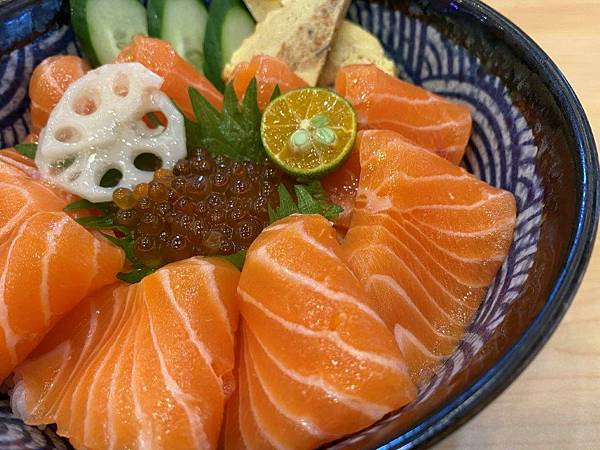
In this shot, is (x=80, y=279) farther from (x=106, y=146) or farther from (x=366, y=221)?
(x=366, y=221)

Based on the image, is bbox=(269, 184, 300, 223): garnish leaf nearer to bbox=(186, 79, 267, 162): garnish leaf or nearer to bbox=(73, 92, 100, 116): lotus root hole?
bbox=(186, 79, 267, 162): garnish leaf

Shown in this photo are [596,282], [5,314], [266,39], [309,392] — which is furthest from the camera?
[266,39]

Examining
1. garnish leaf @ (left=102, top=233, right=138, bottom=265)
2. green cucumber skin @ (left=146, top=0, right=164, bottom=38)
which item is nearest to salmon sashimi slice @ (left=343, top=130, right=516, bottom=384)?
garnish leaf @ (left=102, top=233, right=138, bottom=265)

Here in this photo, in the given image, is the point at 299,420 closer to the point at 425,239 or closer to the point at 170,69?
the point at 425,239

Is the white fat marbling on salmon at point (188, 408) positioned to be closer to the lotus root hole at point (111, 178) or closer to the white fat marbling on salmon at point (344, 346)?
the white fat marbling on salmon at point (344, 346)

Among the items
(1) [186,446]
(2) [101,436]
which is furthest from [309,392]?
(2) [101,436]

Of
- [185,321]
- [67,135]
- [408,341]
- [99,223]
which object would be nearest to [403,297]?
[408,341]

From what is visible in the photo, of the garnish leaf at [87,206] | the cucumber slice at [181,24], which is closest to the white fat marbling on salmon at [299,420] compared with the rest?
the garnish leaf at [87,206]
